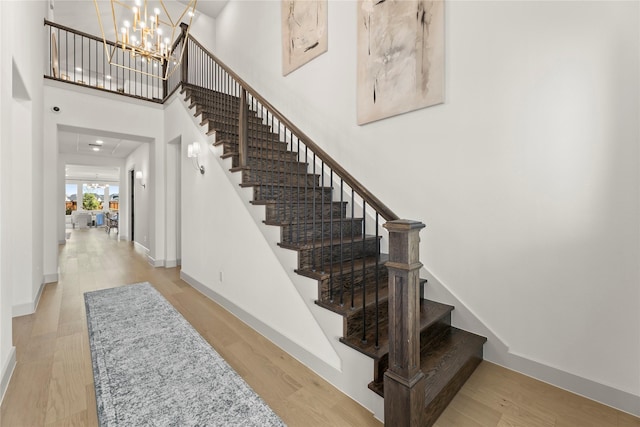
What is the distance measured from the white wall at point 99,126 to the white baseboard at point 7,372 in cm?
294

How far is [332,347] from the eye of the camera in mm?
1953

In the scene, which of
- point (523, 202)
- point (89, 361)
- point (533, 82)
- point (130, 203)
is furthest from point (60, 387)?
point (130, 203)

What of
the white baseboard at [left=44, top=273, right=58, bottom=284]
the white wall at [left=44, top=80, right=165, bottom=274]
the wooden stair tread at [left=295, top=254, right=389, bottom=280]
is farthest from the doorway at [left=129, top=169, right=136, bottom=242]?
the wooden stair tread at [left=295, top=254, right=389, bottom=280]

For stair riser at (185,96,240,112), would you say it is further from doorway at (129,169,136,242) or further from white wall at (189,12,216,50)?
doorway at (129,169,136,242)

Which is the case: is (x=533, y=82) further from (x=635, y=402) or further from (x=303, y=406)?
(x=303, y=406)

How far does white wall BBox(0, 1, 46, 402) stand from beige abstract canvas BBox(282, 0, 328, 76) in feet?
8.97

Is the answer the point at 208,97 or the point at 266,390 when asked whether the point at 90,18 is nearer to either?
the point at 208,97

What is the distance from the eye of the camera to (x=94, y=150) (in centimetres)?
906

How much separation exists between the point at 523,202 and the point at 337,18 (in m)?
2.87

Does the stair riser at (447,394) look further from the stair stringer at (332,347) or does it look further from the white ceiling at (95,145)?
the white ceiling at (95,145)

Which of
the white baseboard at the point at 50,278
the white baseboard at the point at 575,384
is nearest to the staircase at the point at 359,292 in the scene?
the white baseboard at the point at 575,384

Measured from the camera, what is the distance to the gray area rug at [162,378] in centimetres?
164

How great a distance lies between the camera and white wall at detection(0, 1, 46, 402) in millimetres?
1930

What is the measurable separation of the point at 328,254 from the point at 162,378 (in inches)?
58.6
